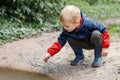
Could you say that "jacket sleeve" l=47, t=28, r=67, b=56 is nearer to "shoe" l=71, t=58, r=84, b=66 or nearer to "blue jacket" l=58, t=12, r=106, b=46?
"blue jacket" l=58, t=12, r=106, b=46

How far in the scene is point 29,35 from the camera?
22.2ft

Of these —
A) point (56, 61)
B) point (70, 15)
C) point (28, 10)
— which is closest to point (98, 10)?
point (28, 10)

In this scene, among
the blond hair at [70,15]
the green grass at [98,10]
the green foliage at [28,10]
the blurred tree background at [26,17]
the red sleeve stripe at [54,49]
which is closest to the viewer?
the blond hair at [70,15]

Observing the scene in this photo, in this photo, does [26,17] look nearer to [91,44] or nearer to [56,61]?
[56,61]

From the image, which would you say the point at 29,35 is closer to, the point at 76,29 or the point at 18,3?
the point at 18,3

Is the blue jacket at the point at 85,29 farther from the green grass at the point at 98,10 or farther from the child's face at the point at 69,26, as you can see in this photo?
the green grass at the point at 98,10

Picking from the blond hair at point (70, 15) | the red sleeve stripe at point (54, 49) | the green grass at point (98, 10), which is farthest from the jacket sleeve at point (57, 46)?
the green grass at point (98, 10)

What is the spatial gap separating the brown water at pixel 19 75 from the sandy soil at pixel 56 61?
98 millimetres

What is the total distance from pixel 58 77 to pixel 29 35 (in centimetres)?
221

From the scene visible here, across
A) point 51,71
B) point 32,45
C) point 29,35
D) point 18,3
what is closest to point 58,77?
point 51,71

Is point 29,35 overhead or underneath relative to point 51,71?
overhead

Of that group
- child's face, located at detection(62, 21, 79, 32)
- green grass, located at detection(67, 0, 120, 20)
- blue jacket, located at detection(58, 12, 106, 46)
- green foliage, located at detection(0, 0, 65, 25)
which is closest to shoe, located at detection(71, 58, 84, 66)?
blue jacket, located at detection(58, 12, 106, 46)

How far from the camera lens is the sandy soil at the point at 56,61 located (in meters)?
4.62

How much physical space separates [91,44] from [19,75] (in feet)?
3.53
